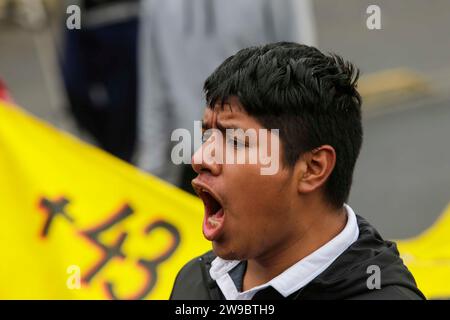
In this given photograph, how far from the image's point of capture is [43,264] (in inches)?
189

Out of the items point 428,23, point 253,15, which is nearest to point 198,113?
point 253,15

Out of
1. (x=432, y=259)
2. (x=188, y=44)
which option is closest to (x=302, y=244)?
(x=432, y=259)

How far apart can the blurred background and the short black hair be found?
308 cm

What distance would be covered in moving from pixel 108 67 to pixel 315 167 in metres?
5.33

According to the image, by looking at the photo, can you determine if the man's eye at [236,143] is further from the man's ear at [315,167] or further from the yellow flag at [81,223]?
the yellow flag at [81,223]

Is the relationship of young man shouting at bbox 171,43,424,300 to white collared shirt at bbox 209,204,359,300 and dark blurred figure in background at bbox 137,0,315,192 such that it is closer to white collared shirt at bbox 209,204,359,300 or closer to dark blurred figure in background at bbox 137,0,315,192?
white collared shirt at bbox 209,204,359,300

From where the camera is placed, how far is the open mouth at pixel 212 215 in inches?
127

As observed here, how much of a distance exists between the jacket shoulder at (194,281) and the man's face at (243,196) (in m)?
0.28

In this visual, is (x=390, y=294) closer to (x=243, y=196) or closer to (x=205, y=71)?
(x=243, y=196)

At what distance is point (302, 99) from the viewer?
3.20 m

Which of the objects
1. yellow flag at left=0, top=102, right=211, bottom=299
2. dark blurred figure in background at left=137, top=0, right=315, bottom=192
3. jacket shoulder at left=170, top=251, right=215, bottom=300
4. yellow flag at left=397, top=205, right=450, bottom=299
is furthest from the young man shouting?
dark blurred figure in background at left=137, top=0, right=315, bottom=192

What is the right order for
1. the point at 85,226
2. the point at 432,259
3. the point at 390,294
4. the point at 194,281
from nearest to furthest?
1. the point at 390,294
2. the point at 194,281
3. the point at 85,226
4. the point at 432,259

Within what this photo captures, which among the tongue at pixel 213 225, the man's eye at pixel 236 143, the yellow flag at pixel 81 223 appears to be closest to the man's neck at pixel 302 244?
the tongue at pixel 213 225
